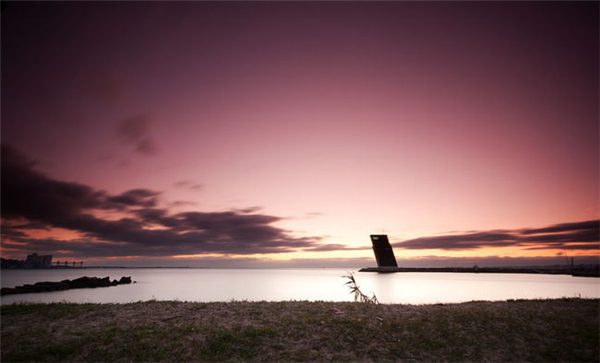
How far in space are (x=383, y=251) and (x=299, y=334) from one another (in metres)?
180

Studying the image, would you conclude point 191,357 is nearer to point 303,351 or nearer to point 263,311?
point 303,351

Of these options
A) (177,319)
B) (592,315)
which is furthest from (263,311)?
(592,315)

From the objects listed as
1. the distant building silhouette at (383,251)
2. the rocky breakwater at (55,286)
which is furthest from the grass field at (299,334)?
the distant building silhouette at (383,251)

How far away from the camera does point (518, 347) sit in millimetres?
11180

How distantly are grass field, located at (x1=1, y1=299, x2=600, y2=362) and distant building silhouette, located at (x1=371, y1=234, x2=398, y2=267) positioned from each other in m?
168

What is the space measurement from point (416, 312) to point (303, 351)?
21.8 feet

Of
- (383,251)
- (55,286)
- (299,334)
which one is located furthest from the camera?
(383,251)

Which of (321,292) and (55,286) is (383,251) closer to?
(321,292)

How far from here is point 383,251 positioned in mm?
182125

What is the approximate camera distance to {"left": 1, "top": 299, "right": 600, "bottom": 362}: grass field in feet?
34.7

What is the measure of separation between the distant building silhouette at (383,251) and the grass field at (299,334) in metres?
168

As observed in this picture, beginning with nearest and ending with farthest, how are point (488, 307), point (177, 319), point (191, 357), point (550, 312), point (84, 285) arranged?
point (191, 357)
point (177, 319)
point (550, 312)
point (488, 307)
point (84, 285)

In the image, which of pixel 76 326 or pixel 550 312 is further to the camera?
pixel 550 312

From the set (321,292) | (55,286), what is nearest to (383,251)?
(321,292)
